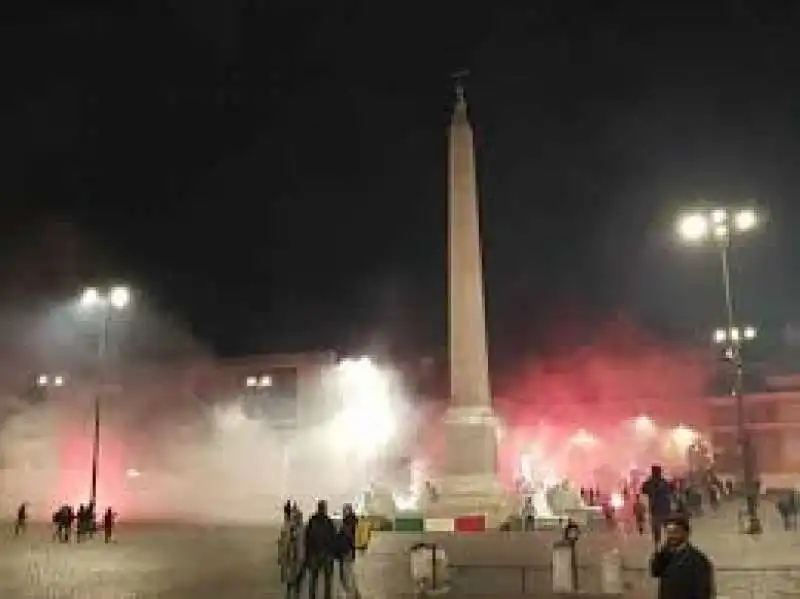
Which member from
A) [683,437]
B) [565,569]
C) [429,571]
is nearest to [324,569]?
[429,571]

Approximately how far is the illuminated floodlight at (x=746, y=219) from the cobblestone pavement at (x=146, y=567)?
12.0 meters

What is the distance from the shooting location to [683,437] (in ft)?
208

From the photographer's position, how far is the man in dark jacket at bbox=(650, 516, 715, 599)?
5.97 meters

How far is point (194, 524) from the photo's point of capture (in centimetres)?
3541

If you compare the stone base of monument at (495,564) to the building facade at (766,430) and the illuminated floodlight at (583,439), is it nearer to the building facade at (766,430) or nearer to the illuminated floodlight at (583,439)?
the building facade at (766,430)

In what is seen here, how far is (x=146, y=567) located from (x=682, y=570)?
49.4 ft

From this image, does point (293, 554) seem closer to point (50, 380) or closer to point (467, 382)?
point (467, 382)

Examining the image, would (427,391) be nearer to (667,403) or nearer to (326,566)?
(667,403)

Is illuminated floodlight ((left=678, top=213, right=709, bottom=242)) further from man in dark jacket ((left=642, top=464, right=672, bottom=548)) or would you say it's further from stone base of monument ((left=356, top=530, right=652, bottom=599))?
stone base of monument ((left=356, top=530, right=652, bottom=599))

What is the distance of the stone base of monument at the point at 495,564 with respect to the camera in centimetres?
1407

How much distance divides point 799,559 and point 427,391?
5888cm

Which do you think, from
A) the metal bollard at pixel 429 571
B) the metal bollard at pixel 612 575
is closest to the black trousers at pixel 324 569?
the metal bollard at pixel 429 571

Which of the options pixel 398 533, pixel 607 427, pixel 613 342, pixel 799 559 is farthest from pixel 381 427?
pixel 799 559

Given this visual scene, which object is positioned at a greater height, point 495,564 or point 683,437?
point 683,437
